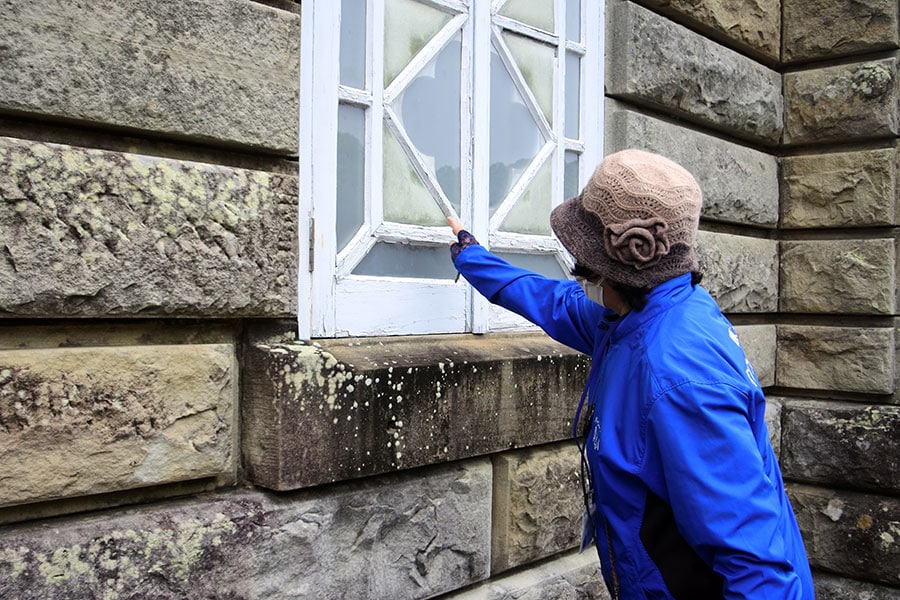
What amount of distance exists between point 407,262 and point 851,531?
279 cm

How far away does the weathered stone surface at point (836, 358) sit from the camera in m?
4.27

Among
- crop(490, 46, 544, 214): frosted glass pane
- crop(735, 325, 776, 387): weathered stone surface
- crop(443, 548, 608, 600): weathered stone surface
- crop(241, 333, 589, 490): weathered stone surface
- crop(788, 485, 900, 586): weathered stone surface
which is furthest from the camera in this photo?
crop(735, 325, 776, 387): weathered stone surface

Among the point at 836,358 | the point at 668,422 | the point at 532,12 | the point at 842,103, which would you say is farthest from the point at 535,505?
the point at 842,103

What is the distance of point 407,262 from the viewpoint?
2803mm

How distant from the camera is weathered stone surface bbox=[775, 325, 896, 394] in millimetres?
4270

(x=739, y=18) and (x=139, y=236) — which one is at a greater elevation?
(x=739, y=18)

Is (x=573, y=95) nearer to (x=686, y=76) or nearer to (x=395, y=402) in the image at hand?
(x=686, y=76)

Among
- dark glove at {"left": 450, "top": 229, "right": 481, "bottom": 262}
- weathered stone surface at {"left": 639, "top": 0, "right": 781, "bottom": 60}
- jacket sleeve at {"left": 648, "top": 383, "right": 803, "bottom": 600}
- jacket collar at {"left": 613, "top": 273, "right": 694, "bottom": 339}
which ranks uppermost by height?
weathered stone surface at {"left": 639, "top": 0, "right": 781, "bottom": 60}

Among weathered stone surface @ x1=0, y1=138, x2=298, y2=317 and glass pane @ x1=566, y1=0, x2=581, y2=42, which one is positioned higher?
glass pane @ x1=566, y1=0, x2=581, y2=42

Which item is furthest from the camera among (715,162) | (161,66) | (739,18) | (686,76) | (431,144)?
(739,18)

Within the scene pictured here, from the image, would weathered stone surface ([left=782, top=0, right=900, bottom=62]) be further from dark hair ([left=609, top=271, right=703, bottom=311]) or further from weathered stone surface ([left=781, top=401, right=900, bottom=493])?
dark hair ([left=609, top=271, right=703, bottom=311])

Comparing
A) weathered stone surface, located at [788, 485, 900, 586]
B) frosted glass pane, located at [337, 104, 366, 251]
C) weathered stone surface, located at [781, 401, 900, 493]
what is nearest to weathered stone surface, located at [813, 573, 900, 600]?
weathered stone surface, located at [788, 485, 900, 586]

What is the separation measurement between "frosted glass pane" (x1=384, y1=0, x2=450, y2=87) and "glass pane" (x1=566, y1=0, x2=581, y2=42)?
0.76m

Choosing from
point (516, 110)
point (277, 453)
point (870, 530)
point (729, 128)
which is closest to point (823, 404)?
point (870, 530)
